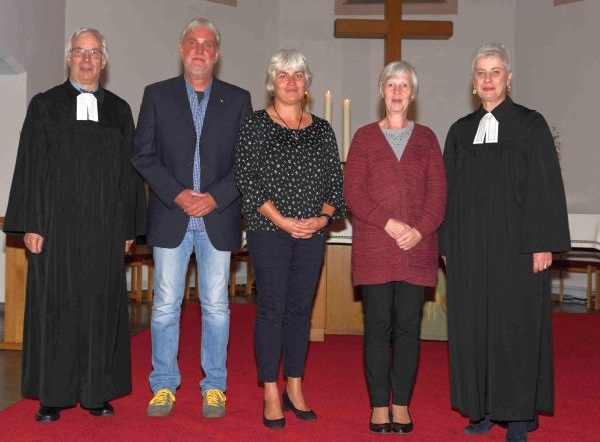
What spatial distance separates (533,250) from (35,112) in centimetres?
223

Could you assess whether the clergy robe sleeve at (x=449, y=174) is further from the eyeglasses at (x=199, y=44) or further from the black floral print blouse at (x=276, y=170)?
the eyeglasses at (x=199, y=44)

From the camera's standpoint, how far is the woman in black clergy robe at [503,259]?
3.16 meters

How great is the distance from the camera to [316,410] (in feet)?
12.0

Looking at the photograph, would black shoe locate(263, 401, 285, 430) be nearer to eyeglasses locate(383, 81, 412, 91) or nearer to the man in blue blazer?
the man in blue blazer

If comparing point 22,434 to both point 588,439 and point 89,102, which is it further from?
point 588,439

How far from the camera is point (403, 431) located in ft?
10.7

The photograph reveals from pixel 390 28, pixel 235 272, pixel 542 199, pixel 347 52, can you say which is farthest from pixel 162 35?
pixel 542 199

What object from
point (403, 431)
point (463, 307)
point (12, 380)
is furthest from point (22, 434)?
point (463, 307)

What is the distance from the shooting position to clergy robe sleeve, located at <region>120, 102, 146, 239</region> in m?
3.55

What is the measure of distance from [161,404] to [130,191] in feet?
3.20

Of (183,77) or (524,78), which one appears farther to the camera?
(524,78)

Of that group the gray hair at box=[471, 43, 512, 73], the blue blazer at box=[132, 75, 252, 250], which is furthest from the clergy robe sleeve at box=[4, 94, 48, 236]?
the gray hair at box=[471, 43, 512, 73]

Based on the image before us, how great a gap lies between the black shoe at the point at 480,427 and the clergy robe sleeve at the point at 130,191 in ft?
5.62

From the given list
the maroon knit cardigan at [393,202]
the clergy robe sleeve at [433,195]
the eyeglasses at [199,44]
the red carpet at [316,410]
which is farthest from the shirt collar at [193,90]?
the red carpet at [316,410]
